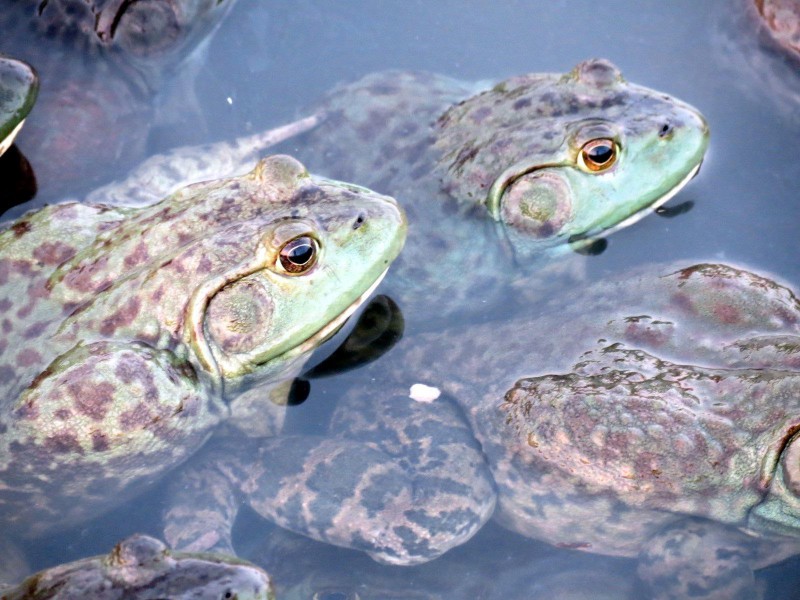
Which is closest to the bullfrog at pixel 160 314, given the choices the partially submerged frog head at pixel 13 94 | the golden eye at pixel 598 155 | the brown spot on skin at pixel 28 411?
the brown spot on skin at pixel 28 411

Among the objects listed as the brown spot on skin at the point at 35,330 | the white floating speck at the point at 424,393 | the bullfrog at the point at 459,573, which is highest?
the brown spot on skin at the point at 35,330

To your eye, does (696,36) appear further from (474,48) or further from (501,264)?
(501,264)

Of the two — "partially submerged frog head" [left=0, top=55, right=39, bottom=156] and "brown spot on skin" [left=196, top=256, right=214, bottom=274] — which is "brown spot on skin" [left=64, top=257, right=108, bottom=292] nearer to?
"brown spot on skin" [left=196, top=256, right=214, bottom=274]

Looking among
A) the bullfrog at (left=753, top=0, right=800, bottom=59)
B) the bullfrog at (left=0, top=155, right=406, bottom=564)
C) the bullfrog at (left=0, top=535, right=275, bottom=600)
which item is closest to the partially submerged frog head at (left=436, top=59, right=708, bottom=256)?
the bullfrog at (left=0, top=155, right=406, bottom=564)

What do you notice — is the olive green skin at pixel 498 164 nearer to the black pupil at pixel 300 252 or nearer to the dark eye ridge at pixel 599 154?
the dark eye ridge at pixel 599 154

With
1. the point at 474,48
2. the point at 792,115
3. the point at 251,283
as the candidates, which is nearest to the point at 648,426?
the point at 251,283

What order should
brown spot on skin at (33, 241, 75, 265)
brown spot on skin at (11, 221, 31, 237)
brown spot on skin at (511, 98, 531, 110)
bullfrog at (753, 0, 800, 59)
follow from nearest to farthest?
1. brown spot on skin at (33, 241, 75, 265)
2. brown spot on skin at (11, 221, 31, 237)
3. brown spot on skin at (511, 98, 531, 110)
4. bullfrog at (753, 0, 800, 59)
